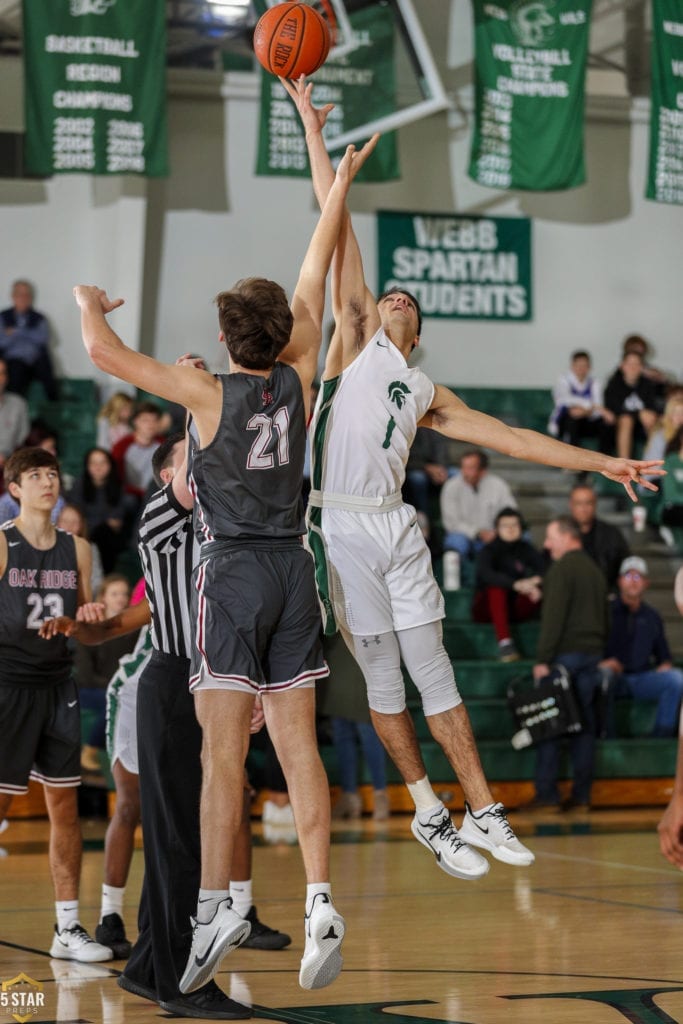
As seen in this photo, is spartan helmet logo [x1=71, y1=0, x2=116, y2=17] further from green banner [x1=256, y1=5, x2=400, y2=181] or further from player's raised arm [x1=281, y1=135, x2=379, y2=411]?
player's raised arm [x1=281, y1=135, x2=379, y2=411]

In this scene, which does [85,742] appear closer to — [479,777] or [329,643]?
[329,643]

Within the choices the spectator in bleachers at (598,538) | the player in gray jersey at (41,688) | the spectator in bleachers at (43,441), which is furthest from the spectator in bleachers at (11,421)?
the player in gray jersey at (41,688)

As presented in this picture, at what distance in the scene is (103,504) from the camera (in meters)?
12.7

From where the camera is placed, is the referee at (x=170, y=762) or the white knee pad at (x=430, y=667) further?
the white knee pad at (x=430, y=667)

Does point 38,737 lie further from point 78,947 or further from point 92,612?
point 78,947

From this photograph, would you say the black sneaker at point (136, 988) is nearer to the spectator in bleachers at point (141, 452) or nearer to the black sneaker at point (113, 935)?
the black sneaker at point (113, 935)

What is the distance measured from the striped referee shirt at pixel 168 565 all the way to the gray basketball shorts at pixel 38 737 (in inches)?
45.7

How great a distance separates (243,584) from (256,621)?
12 cm

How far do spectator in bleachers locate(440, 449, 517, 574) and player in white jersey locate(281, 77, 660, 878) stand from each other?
829 centimetres

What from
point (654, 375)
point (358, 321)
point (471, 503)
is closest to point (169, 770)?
point (358, 321)

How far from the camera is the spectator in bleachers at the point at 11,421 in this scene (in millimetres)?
13719

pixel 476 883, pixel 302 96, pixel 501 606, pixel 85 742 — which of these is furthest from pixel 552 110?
pixel 302 96

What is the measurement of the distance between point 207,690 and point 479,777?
1.23 metres

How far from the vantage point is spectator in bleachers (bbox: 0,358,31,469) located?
13.7 m
